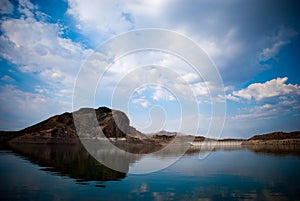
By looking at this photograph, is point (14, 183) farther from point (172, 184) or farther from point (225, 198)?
point (225, 198)

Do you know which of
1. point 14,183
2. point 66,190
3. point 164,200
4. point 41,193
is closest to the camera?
point 164,200

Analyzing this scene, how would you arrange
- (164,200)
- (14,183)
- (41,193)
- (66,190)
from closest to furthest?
(164,200) → (41,193) → (66,190) → (14,183)

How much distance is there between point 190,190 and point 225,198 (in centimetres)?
508

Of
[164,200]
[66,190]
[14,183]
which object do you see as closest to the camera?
[164,200]

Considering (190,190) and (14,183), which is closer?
(190,190)

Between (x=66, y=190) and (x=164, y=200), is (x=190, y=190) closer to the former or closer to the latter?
(x=164, y=200)

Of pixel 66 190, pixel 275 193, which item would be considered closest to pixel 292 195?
pixel 275 193

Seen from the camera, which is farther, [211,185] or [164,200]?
[211,185]

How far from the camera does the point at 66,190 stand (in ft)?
94.6

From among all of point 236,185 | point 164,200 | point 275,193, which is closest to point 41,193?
point 164,200

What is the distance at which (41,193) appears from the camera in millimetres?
26953

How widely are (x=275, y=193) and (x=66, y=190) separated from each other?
27794 millimetres

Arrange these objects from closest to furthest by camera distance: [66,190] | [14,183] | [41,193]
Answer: [41,193] → [66,190] → [14,183]

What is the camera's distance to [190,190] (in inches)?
1179
